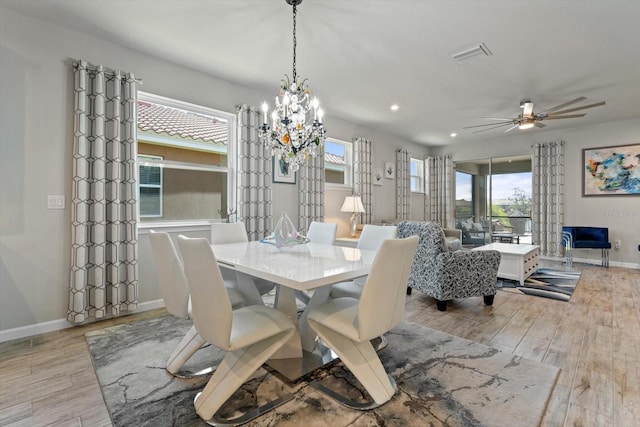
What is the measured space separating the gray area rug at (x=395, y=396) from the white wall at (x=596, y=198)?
207 inches

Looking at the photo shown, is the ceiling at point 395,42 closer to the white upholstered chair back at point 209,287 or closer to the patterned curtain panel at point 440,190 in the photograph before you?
the white upholstered chair back at point 209,287

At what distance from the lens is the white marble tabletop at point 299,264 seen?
1507mm

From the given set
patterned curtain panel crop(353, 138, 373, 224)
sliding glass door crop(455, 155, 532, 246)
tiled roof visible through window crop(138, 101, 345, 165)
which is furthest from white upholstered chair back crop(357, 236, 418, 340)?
sliding glass door crop(455, 155, 532, 246)

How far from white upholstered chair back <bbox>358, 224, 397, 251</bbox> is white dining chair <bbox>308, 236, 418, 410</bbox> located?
790mm

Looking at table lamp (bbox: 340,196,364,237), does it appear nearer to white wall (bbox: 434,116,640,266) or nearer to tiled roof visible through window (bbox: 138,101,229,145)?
tiled roof visible through window (bbox: 138,101,229,145)

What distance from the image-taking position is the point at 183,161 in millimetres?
3613

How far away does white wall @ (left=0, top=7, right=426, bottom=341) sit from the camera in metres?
2.50

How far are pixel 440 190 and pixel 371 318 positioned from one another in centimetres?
679

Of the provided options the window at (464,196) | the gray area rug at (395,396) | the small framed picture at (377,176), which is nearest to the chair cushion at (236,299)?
the gray area rug at (395,396)

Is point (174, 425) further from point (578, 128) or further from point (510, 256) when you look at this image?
point (578, 128)

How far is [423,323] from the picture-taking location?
9.32ft

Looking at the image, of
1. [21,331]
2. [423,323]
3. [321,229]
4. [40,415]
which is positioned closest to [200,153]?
[321,229]

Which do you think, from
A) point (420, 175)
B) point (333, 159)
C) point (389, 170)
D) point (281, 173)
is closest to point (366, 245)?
point (281, 173)

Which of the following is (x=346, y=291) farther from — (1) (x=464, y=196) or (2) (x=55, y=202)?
(1) (x=464, y=196)
